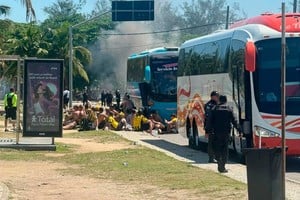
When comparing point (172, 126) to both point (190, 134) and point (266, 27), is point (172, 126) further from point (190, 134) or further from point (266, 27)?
point (266, 27)

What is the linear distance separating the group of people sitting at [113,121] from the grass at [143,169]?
8.99 meters

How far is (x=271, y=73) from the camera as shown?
766 inches

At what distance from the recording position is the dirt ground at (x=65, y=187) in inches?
564

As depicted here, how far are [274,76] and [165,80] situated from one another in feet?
65.3

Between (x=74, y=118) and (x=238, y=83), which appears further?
(x=74, y=118)

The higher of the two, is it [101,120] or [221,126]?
[221,126]

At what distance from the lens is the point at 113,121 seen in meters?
36.4

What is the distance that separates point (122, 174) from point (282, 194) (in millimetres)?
6694

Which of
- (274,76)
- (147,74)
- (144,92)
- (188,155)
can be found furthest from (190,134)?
(144,92)

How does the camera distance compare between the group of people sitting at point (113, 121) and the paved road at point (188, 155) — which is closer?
the paved road at point (188, 155)

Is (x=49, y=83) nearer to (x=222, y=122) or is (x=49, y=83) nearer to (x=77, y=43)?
(x=222, y=122)

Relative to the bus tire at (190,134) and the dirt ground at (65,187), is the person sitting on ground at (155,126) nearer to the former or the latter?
the bus tire at (190,134)

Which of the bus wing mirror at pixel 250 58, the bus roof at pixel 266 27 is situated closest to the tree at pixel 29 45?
the bus roof at pixel 266 27

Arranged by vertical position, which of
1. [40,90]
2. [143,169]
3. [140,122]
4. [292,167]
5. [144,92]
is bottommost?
[292,167]
